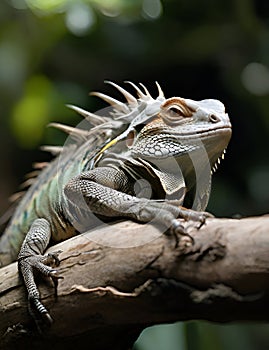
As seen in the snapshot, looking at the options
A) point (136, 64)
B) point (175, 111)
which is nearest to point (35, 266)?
point (175, 111)

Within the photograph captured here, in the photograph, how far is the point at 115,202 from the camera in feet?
6.52

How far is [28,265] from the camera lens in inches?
78.7

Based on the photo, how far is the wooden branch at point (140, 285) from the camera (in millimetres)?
1514

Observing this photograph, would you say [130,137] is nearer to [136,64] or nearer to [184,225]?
[184,225]

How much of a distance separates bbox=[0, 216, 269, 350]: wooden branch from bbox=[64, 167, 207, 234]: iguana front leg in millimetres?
44

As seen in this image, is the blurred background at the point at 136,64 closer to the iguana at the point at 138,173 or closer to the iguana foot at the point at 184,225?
the iguana at the point at 138,173

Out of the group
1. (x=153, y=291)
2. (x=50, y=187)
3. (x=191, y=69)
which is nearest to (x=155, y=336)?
(x=50, y=187)

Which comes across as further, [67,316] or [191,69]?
[191,69]

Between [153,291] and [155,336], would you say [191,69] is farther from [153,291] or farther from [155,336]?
[153,291]

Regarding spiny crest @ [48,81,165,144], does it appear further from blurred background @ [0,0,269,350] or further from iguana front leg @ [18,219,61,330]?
blurred background @ [0,0,269,350]

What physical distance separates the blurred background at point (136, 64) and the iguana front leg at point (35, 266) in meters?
1.97

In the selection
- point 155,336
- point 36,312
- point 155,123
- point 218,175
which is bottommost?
point 155,336

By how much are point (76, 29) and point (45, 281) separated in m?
2.90

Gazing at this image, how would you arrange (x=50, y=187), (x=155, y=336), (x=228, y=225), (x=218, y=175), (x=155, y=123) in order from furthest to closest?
(x=218, y=175)
(x=155, y=336)
(x=50, y=187)
(x=155, y=123)
(x=228, y=225)
